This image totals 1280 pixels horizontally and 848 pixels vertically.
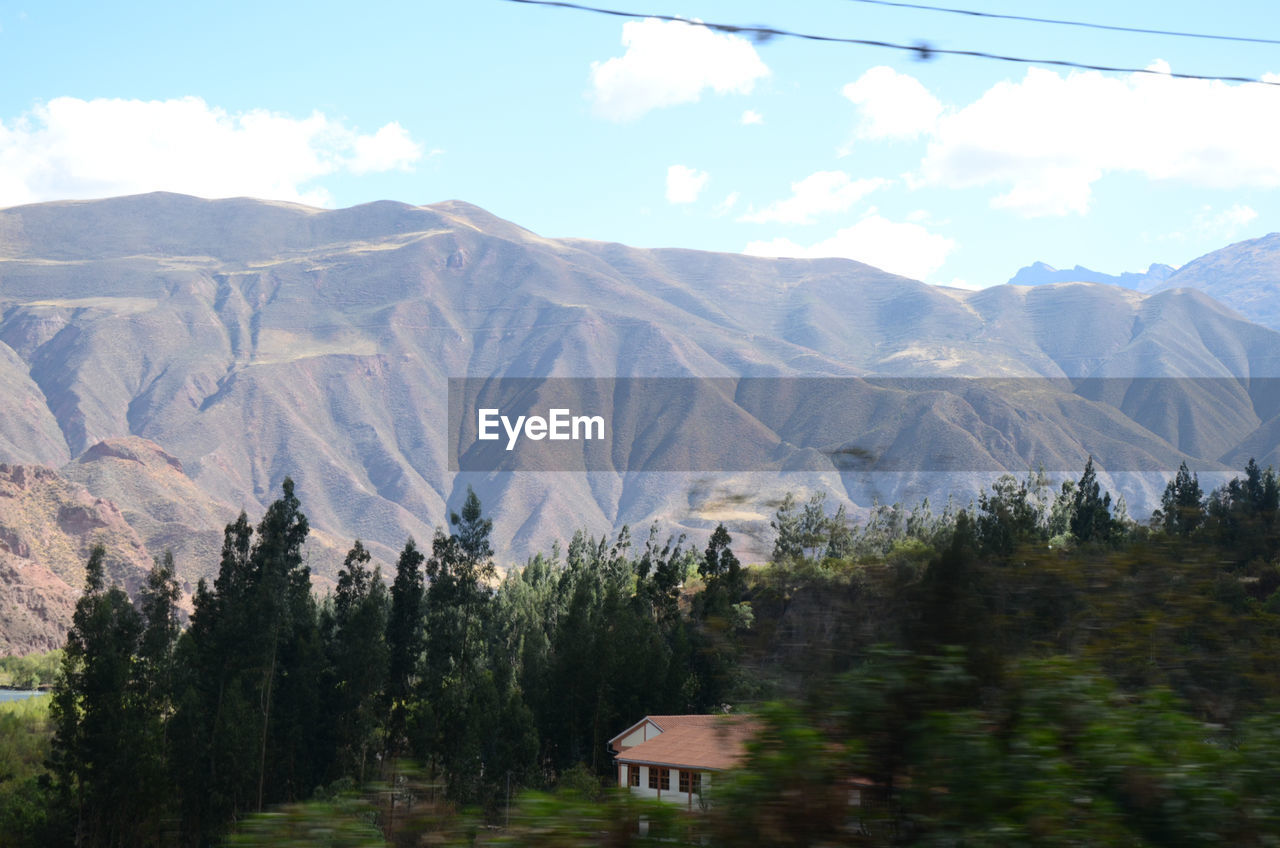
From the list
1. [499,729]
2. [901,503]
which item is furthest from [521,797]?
[499,729]

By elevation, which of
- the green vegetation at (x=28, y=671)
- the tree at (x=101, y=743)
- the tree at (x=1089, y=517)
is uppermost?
the tree at (x=1089, y=517)

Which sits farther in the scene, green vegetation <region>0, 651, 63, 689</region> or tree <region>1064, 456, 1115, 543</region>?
green vegetation <region>0, 651, 63, 689</region>

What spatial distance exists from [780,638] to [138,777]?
129 feet

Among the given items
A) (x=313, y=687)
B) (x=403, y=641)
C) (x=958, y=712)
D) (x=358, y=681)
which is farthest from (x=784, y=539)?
(x=403, y=641)

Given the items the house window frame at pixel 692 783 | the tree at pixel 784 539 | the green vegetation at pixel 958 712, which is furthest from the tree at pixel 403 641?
the house window frame at pixel 692 783

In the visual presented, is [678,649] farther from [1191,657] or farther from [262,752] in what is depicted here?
[1191,657]

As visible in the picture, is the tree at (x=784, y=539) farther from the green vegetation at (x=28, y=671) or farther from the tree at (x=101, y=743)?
the green vegetation at (x=28, y=671)

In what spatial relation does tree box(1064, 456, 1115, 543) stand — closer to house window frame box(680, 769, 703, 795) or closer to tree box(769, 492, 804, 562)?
tree box(769, 492, 804, 562)

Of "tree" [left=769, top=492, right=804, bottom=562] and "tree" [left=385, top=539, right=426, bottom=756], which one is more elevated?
"tree" [left=769, top=492, right=804, bottom=562]

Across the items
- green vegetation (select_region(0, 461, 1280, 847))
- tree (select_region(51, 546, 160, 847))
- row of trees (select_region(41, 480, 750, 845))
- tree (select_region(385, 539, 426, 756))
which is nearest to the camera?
green vegetation (select_region(0, 461, 1280, 847))

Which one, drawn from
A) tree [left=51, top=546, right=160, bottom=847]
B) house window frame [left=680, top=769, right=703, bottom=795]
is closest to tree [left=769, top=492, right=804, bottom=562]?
house window frame [left=680, top=769, right=703, bottom=795]

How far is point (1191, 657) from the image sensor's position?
181 inches

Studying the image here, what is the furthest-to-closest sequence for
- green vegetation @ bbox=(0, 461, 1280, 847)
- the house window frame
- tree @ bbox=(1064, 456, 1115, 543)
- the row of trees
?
tree @ bbox=(1064, 456, 1115, 543), the row of trees, the house window frame, green vegetation @ bbox=(0, 461, 1280, 847)

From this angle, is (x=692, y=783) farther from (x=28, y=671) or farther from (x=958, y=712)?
(x=28, y=671)
